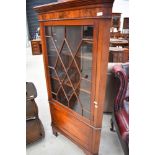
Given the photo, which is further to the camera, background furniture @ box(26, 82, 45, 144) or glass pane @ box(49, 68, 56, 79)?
background furniture @ box(26, 82, 45, 144)

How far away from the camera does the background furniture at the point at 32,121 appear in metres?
1.70

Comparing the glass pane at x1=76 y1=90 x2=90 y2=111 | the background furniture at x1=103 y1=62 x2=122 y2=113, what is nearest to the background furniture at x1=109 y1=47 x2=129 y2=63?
the background furniture at x1=103 y1=62 x2=122 y2=113

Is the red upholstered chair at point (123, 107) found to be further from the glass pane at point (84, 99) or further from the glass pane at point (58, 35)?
the glass pane at point (58, 35)

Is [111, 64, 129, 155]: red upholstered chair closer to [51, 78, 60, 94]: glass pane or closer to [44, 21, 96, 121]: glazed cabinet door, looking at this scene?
[44, 21, 96, 121]: glazed cabinet door

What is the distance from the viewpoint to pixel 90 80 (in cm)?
114

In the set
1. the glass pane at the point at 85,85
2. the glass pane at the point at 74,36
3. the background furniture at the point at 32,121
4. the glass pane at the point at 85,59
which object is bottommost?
the background furniture at the point at 32,121

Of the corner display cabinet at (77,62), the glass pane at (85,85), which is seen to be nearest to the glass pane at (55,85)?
the corner display cabinet at (77,62)

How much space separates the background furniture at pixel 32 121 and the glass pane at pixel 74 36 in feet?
2.67

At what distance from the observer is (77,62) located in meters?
1.23

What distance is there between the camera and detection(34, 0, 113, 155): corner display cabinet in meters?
0.95
